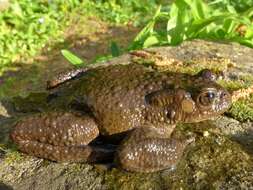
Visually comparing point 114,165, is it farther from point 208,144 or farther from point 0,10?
→ point 0,10

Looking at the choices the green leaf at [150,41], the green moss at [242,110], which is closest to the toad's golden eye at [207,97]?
the green moss at [242,110]

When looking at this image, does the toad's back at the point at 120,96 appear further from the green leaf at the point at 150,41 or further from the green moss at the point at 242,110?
the green leaf at the point at 150,41

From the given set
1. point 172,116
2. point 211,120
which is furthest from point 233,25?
point 172,116

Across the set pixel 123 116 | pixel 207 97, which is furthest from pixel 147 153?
pixel 207 97

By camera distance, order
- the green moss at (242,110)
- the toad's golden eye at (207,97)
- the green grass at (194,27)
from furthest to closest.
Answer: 1. the green grass at (194,27)
2. the green moss at (242,110)
3. the toad's golden eye at (207,97)

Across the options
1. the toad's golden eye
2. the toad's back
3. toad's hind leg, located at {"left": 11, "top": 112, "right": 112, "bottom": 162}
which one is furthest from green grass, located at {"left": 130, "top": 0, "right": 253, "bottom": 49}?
toad's hind leg, located at {"left": 11, "top": 112, "right": 112, "bottom": 162}
